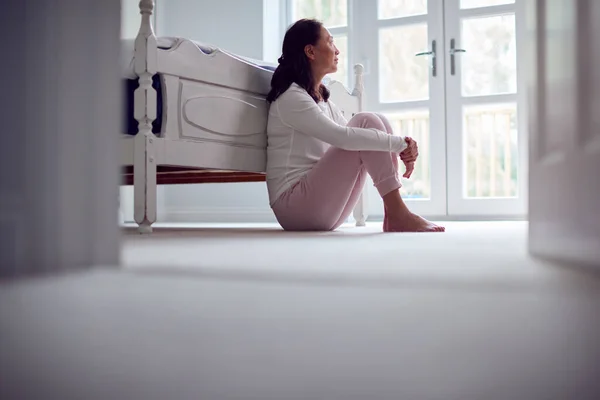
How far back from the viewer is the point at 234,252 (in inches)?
43.7

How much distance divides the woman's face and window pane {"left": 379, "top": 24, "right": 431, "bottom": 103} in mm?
1764

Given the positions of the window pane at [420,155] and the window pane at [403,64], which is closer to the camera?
the window pane at [403,64]

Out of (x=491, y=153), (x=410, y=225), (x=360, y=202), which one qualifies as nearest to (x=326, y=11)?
(x=360, y=202)

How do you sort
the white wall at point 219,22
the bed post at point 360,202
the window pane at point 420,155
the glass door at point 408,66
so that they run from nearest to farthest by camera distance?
the bed post at point 360,202 < the glass door at point 408,66 < the white wall at point 219,22 < the window pane at point 420,155

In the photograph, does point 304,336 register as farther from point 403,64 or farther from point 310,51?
point 403,64

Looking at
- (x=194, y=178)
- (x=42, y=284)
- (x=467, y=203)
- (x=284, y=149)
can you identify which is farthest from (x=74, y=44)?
(x=467, y=203)

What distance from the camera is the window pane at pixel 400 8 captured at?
12.3 feet

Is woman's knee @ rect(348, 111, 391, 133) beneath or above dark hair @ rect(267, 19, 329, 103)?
beneath

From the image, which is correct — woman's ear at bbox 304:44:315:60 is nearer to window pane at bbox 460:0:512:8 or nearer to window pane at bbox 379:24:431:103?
window pane at bbox 379:24:431:103

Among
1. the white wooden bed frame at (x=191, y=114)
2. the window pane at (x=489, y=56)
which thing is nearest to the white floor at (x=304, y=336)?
the white wooden bed frame at (x=191, y=114)

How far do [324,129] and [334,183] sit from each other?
18cm

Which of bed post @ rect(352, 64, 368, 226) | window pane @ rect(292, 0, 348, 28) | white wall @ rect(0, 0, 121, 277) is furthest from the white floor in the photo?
window pane @ rect(292, 0, 348, 28)

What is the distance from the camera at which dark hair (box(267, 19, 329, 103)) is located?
2064 millimetres

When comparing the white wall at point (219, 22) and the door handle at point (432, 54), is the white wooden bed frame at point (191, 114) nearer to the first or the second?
the door handle at point (432, 54)
